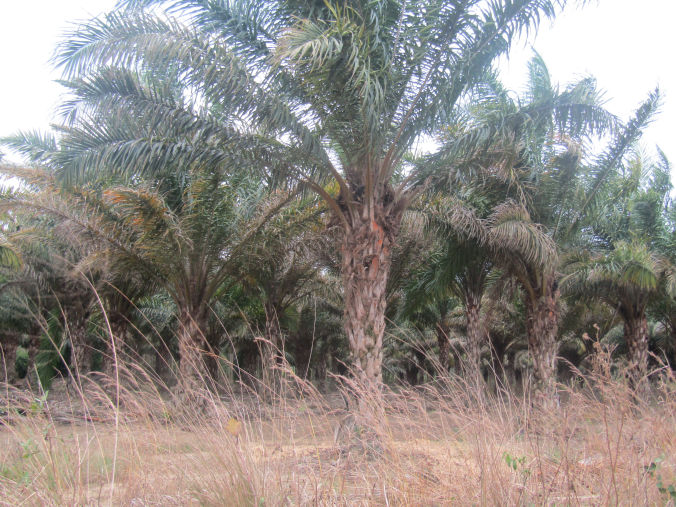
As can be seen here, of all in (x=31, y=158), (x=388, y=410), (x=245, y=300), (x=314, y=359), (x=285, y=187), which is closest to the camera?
(x=388, y=410)

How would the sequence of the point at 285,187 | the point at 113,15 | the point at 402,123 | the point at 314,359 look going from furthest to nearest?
the point at 314,359
the point at 285,187
the point at 402,123
the point at 113,15

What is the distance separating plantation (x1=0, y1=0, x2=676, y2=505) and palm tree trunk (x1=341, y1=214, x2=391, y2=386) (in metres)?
0.03

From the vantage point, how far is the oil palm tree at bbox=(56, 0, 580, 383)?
6.07 meters

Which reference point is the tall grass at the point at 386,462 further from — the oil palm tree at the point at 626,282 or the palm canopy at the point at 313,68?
the oil palm tree at the point at 626,282

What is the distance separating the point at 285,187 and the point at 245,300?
29.7 ft

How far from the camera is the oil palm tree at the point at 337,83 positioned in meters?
6.07

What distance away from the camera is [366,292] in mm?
7152

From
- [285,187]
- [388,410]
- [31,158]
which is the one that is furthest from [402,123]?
[31,158]

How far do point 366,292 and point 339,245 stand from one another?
1.19 meters

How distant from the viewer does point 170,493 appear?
3160mm

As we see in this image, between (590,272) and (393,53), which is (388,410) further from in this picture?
(590,272)

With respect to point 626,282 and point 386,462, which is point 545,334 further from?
point 386,462

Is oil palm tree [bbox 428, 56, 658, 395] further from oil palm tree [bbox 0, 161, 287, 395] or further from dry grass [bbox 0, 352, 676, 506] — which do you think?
dry grass [bbox 0, 352, 676, 506]

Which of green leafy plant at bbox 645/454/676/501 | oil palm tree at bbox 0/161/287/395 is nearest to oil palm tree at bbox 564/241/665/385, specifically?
green leafy plant at bbox 645/454/676/501
